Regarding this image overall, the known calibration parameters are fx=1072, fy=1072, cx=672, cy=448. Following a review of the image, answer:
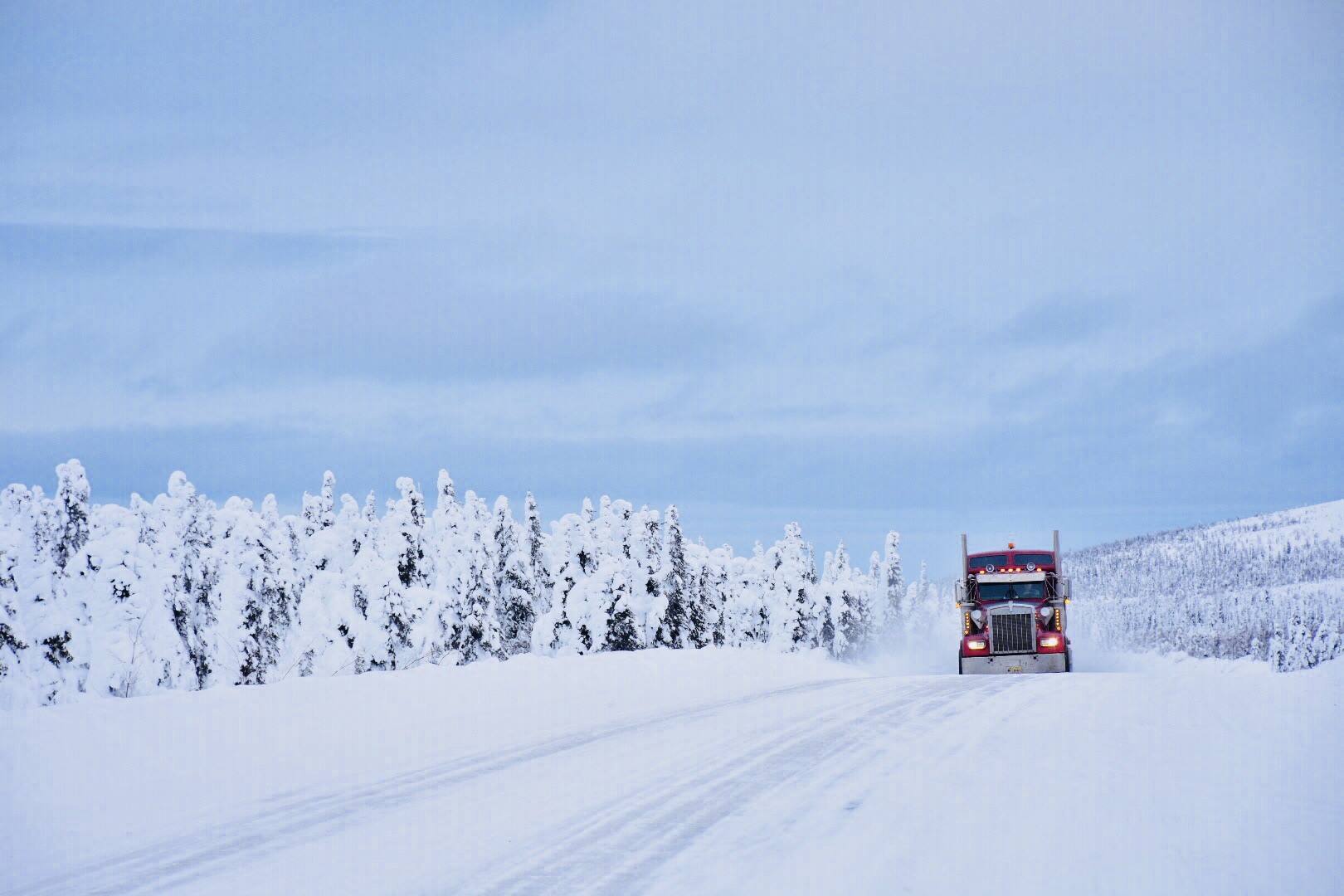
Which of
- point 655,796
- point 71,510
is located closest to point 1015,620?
point 655,796

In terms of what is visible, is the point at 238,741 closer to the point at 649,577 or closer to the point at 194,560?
the point at 194,560

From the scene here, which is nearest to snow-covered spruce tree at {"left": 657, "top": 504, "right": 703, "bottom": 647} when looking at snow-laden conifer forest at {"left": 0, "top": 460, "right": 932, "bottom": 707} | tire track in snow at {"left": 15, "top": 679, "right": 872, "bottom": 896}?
snow-laden conifer forest at {"left": 0, "top": 460, "right": 932, "bottom": 707}

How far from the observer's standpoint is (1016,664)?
29156mm

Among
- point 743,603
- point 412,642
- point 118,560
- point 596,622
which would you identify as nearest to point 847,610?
point 743,603

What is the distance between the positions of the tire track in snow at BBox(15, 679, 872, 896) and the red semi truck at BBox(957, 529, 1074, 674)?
18785 mm

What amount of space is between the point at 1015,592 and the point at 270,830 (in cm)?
2488

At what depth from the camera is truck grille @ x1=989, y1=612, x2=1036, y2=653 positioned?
96.3ft

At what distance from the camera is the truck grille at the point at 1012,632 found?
29.4m

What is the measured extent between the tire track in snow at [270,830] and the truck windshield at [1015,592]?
770 inches

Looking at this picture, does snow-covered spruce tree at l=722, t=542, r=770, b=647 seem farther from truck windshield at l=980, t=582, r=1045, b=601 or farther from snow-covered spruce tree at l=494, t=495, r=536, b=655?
truck windshield at l=980, t=582, r=1045, b=601

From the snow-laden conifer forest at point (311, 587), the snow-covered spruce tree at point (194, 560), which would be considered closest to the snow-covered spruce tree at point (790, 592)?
the snow-laden conifer forest at point (311, 587)

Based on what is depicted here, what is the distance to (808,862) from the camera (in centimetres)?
746

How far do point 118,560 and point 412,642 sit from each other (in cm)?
→ 1244

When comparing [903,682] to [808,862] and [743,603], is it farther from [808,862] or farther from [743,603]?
[743,603]
